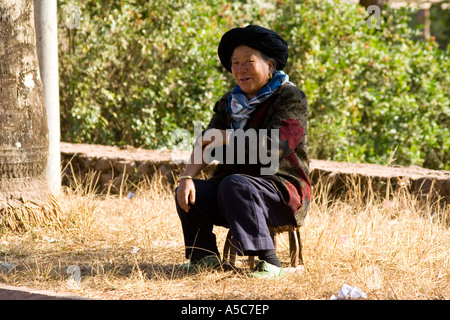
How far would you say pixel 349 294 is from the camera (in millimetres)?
3773

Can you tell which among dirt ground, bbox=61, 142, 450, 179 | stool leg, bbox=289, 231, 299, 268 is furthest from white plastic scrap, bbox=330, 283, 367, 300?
dirt ground, bbox=61, 142, 450, 179

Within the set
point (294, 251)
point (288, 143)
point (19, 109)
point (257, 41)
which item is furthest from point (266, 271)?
point (19, 109)

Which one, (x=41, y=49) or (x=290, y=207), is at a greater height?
(x=41, y=49)

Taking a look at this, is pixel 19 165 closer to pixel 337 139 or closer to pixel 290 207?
pixel 290 207

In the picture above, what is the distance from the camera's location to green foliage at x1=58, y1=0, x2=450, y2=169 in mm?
8312

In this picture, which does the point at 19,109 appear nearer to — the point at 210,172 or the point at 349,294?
the point at 210,172

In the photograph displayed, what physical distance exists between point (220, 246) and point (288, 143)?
126 cm

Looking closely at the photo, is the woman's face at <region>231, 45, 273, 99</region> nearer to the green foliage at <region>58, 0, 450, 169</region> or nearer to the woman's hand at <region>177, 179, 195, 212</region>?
the woman's hand at <region>177, 179, 195, 212</region>

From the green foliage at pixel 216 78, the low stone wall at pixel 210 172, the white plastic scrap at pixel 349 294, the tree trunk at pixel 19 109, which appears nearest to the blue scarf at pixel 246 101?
the white plastic scrap at pixel 349 294

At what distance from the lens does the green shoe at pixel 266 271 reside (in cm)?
413

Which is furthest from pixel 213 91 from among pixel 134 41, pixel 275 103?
pixel 275 103

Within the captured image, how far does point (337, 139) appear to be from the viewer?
339 inches

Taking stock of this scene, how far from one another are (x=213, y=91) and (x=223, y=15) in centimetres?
131

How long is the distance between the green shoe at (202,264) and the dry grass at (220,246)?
Result: 0.07m
